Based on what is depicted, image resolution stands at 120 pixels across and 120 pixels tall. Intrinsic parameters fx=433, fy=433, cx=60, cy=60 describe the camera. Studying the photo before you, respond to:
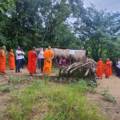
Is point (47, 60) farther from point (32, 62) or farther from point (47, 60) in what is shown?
point (32, 62)

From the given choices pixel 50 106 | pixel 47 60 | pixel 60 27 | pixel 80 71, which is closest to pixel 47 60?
pixel 47 60

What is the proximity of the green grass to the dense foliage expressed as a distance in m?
21.6

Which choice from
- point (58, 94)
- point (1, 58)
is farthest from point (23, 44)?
point (58, 94)

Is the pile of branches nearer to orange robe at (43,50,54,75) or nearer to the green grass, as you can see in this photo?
orange robe at (43,50,54,75)

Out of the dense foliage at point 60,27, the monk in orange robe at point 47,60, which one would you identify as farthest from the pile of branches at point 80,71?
the dense foliage at point 60,27

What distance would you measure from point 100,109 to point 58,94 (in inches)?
53.1

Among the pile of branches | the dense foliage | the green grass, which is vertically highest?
the dense foliage

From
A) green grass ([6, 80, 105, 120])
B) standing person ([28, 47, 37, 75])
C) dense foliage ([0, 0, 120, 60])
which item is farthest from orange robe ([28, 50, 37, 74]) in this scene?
dense foliage ([0, 0, 120, 60])

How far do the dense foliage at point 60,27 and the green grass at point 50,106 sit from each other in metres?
21.6

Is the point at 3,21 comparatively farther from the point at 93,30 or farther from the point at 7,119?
the point at 7,119

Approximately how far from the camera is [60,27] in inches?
1576

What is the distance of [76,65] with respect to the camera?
1948 centimetres

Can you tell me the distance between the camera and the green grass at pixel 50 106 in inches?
460

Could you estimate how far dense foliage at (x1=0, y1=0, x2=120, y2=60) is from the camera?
3688 centimetres
